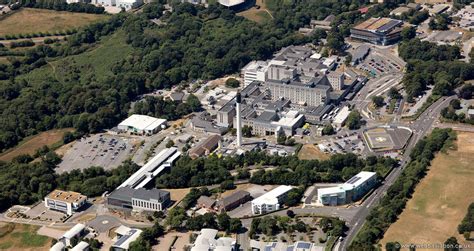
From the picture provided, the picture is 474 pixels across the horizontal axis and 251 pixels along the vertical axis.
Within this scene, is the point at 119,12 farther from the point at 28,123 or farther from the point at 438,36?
the point at 438,36

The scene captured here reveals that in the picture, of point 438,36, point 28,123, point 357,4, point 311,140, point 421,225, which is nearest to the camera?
point 421,225

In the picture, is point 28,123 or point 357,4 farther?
point 357,4

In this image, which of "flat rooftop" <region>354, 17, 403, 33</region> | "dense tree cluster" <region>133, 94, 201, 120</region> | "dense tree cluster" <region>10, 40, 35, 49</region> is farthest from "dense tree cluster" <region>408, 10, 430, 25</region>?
"dense tree cluster" <region>10, 40, 35, 49</region>

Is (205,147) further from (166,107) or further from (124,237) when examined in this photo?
(124,237)

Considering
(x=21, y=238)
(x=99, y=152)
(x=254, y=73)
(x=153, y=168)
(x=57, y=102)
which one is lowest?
(x=99, y=152)

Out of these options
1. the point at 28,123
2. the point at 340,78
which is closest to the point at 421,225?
the point at 340,78

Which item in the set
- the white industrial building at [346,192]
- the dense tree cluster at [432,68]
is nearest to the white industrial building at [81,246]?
the white industrial building at [346,192]

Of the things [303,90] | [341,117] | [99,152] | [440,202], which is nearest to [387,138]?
[341,117]

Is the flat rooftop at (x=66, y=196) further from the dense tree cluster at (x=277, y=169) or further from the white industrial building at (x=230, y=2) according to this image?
the white industrial building at (x=230, y=2)
